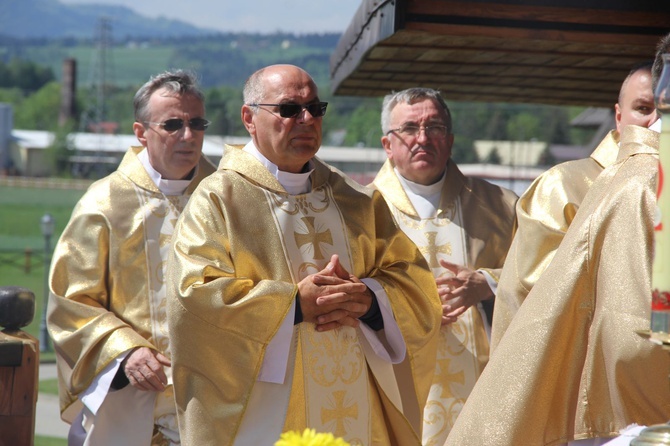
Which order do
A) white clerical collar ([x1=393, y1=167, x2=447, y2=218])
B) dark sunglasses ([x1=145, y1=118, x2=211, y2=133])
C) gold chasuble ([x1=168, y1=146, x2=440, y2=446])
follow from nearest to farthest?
1. gold chasuble ([x1=168, y1=146, x2=440, y2=446])
2. dark sunglasses ([x1=145, y1=118, x2=211, y2=133])
3. white clerical collar ([x1=393, y1=167, x2=447, y2=218])

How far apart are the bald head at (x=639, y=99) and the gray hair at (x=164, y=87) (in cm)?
197

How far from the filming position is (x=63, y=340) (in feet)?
14.9

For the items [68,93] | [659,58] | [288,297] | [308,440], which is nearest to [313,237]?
[288,297]

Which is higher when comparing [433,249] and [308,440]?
[308,440]

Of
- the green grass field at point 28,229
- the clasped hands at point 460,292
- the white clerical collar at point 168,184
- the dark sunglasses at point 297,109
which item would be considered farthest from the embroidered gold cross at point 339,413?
the green grass field at point 28,229

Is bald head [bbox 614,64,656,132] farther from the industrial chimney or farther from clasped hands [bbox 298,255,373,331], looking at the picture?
the industrial chimney

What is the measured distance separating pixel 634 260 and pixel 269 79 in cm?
175

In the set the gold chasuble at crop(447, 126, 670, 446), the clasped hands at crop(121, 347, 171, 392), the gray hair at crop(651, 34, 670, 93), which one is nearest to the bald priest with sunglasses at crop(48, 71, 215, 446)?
the clasped hands at crop(121, 347, 171, 392)

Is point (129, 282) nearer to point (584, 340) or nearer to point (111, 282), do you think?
point (111, 282)

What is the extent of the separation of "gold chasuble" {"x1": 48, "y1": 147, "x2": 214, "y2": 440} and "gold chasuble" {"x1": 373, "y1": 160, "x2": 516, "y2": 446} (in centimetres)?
110

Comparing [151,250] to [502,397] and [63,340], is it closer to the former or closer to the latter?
[63,340]

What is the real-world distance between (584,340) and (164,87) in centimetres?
284

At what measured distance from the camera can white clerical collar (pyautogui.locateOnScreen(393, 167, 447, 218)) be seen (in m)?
5.26

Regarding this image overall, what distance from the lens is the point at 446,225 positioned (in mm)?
5199
